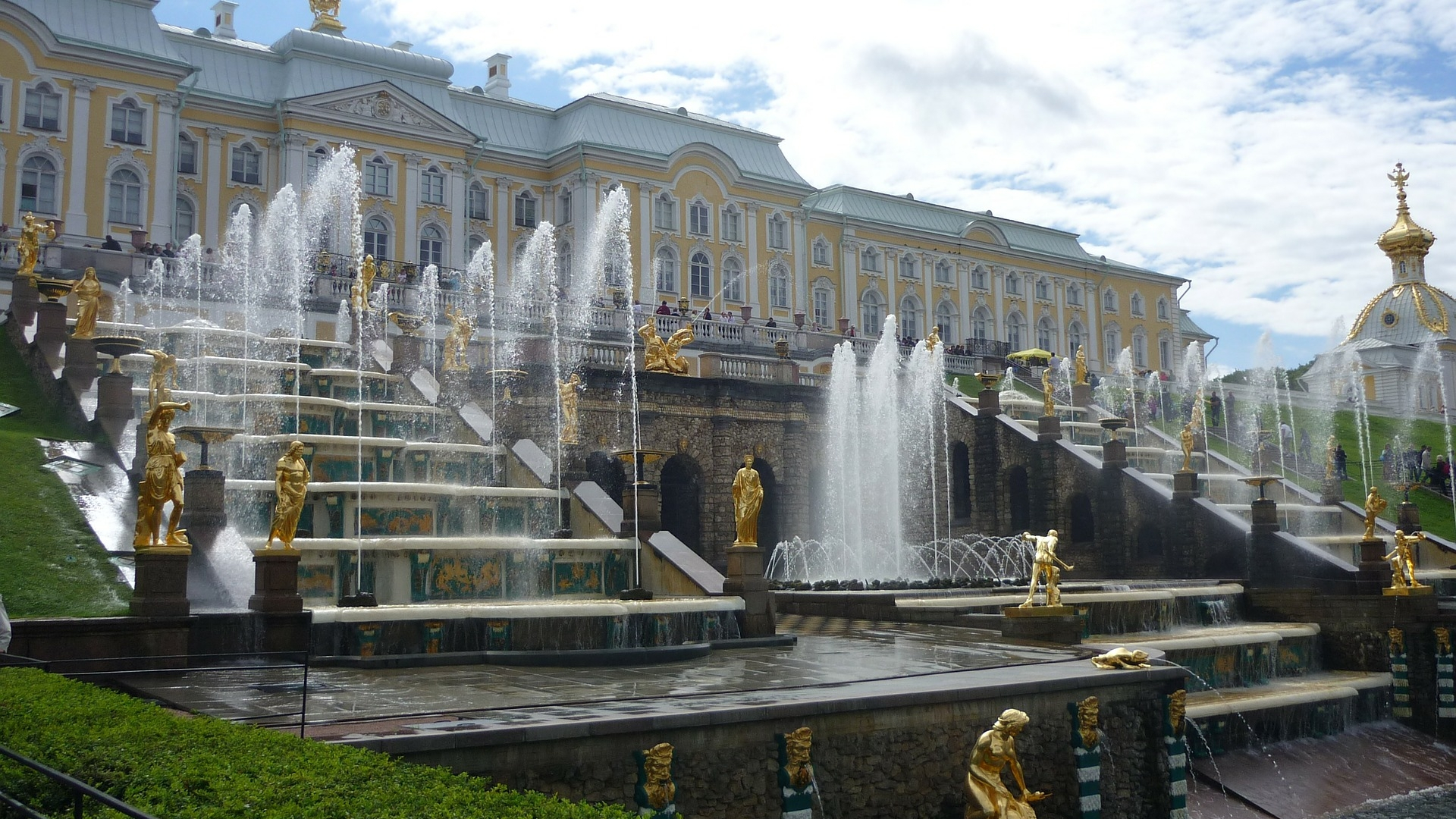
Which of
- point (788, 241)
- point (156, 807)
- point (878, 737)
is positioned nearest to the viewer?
point (156, 807)

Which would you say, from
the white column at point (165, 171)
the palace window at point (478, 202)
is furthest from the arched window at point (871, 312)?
the white column at point (165, 171)

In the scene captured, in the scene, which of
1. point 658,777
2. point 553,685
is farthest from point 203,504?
point 658,777

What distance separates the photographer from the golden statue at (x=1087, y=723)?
46.4 feet

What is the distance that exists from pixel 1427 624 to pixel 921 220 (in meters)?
51.0

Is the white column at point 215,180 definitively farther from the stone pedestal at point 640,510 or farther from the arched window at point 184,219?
the stone pedestal at point 640,510

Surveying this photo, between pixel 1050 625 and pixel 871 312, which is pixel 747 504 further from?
pixel 871 312

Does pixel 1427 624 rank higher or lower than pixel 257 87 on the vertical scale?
lower

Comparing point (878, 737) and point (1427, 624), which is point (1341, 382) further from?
point (878, 737)

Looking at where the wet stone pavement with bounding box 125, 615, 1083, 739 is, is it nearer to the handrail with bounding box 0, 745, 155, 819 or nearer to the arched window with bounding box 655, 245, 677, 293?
the handrail with bounding box 0, 745, 155, 819

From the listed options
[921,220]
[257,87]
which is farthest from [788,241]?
[257,87]

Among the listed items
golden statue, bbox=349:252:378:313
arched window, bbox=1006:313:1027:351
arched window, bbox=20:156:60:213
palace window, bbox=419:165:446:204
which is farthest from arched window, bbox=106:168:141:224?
arched window, bbox=1006:313:1027:351

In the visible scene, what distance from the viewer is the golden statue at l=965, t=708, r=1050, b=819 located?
11.4 m

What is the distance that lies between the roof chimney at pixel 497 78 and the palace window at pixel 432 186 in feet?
31.6

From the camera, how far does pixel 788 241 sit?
64.0 m
